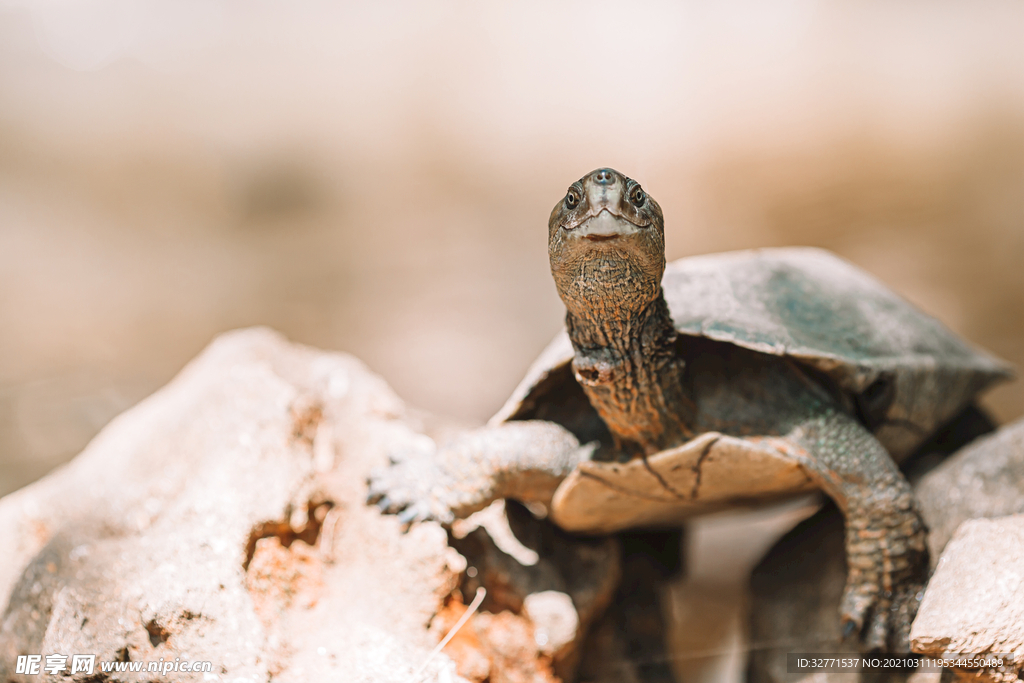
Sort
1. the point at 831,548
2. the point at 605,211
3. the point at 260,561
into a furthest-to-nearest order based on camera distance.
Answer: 1. the point at 831,548
2. the point at 260,561
3. the point at 605,211

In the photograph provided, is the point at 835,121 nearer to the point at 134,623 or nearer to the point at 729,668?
the point at 729,668

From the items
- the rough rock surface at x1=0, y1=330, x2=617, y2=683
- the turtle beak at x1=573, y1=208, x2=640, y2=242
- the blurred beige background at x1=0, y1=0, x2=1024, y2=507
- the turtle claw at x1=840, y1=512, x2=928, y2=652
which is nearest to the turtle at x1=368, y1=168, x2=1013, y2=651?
the turtle claw at x1=840, y1=512, x2=928, y2=652

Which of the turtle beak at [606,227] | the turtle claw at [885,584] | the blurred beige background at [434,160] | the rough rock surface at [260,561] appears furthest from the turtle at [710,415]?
the blurred beige background at [434,160]

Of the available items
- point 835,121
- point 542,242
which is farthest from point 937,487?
point 835,121

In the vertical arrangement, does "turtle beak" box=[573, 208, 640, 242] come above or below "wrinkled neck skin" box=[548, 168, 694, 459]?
above

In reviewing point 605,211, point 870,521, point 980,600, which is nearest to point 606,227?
point 605,211

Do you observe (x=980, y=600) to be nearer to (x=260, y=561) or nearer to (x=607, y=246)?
(x=607, y=246)

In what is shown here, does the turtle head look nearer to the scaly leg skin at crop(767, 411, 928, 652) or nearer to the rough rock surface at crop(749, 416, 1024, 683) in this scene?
the scaly leg skin at crop(767, 411, 928, 652)
